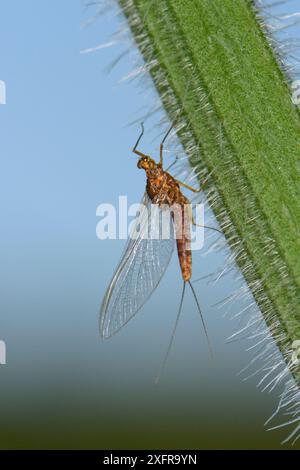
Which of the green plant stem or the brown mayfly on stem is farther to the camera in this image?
the brown mayfly on stem

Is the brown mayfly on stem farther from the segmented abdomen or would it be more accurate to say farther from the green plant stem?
the green plant stem

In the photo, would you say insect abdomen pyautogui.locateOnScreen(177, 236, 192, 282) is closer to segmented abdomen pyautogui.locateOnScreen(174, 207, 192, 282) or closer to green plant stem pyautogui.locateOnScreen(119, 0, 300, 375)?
segmented abdomen pyautogui.locateOnScreen(174, 207, 192, 282)

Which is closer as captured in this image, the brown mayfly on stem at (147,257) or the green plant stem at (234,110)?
the green plant stem at (234,110)

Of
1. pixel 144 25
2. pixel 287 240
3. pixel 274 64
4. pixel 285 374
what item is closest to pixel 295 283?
pixel 287 240

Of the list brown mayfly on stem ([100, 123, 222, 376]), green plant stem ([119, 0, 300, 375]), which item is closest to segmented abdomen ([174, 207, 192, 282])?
brown mayfly on stem ([100, 123, 222, 376])

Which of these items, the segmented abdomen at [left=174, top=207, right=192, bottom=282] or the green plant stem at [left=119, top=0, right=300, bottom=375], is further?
the segmented abdomen at [left=174, top=207, right=192, bottom=282]

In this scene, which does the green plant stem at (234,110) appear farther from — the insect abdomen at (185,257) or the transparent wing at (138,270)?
the transparent wing at (138,270)

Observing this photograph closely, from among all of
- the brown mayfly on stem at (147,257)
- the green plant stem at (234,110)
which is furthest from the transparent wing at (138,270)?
the green plant stem at (234,110)

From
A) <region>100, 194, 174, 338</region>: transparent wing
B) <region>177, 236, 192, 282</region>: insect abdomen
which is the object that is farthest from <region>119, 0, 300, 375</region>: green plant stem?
<region>100, 194, 174, 338</region>: transparent wing
